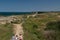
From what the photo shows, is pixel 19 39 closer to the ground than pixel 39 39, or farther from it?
farther from it

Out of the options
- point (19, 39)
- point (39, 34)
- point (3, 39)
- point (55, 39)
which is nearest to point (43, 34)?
point (39, 34)

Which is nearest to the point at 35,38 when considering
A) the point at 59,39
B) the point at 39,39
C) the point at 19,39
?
the point at 39,39

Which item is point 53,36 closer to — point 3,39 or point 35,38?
point 35,38

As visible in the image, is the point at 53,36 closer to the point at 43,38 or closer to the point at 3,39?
the point at 43,38

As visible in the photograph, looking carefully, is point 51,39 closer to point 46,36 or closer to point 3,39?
point 46,36

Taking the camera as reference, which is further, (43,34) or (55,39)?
(43,34)

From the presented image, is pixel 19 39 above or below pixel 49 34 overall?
above

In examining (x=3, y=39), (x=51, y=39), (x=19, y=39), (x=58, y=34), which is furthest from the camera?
(x=58, y=34)

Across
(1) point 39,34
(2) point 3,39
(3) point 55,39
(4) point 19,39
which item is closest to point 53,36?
(3) point 55,39

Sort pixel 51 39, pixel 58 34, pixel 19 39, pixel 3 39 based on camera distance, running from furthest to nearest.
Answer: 1. pixel 58 34
2. pixel 51 39
3. pixel 3 39
4. pixel 19 39
